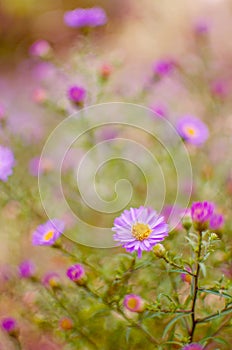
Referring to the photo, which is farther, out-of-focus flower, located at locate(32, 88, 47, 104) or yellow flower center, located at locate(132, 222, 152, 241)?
out-of-focus flower, located at locate(32, 88, 47, 104)

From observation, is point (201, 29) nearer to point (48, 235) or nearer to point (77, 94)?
point (77, 94)

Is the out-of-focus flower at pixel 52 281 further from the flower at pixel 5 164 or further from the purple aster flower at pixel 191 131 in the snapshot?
the purple aster flower at pixel 191 131

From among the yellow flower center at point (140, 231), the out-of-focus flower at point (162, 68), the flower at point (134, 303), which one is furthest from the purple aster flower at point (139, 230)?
the out-of-focus flower at point (162, 68)

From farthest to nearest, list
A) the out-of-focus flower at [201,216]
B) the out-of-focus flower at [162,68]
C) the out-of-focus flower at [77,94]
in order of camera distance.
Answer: the out-of-focus flower at [162,68] < the out-of-focus flower at [77,94] < the out-of-focus flower at [201,216]

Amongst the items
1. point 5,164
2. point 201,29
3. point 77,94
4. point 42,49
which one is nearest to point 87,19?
point 42,49

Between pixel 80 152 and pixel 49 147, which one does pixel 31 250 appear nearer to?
pixel 49 147

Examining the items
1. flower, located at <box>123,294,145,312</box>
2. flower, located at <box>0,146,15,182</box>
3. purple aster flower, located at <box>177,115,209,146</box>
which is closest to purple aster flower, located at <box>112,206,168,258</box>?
flower, located at <box>123,294,145,312</box>

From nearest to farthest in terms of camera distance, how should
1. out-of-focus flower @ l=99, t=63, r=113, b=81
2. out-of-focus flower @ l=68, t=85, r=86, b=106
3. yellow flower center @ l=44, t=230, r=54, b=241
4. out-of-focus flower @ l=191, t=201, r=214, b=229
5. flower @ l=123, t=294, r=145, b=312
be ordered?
out-of-focus flower @ l=191, t=201, r=214, b=229 < flower @ l=123, t=294, r=145, b=312 < yellow flower center @ l=44, t=230, r=54, b=241 < out-of-focus flower @ l=68, t=85, r=86, b=106 < out-of-focus flower @ l=99, t=63, r=113, b=81

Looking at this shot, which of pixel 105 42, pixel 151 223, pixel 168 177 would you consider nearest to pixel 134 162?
pixel 168 177

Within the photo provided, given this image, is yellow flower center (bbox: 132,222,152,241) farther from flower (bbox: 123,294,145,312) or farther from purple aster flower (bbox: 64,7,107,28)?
purple aster flower (bbox: 64,7,107,28)
